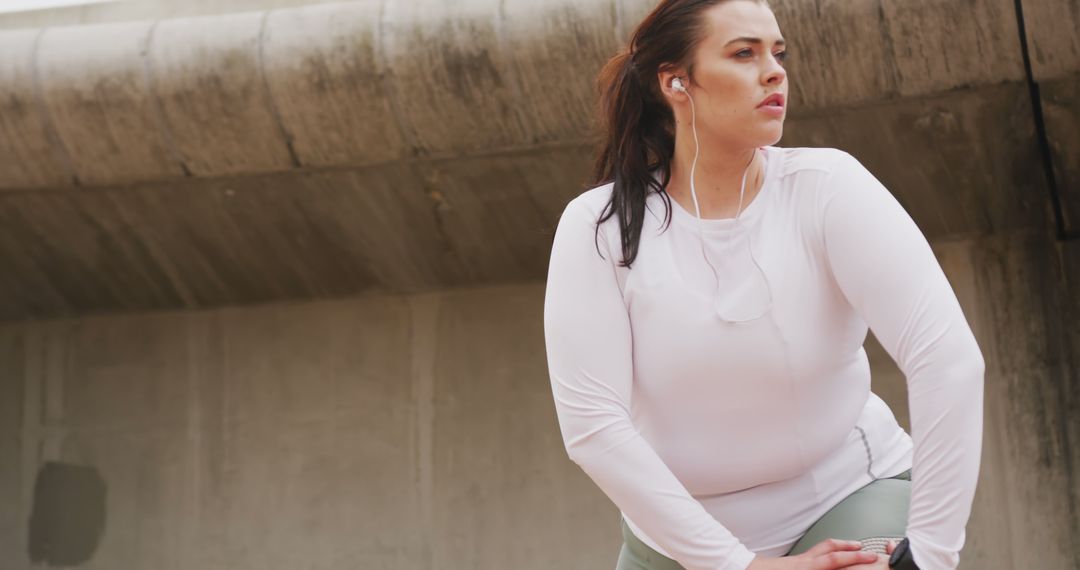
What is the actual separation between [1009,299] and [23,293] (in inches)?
170

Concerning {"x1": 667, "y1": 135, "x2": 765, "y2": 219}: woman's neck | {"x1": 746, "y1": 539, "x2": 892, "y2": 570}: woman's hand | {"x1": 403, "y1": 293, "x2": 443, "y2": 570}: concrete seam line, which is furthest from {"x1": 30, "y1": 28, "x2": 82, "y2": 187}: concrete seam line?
{"x1": 746, "y1": 539, "x2": 892, "y2": 570}: woman's hand

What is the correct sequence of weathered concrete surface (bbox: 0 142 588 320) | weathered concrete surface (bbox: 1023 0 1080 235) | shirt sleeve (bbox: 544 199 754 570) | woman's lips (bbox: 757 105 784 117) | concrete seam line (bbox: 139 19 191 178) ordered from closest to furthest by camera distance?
1. shirt sleeve (bbox: 544 199 754 570)
2. woman's lips (bbox: 757 105 784 117)
3. weathered concrete surface (bbox: 1023 0 1080 235)
4. concrete seam line (bbox: 139 19 191 178)
5. weathered concrete surface (bbox: 0 142 588 320)

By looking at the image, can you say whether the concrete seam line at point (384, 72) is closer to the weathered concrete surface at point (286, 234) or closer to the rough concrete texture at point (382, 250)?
the rough concrete texture at point (382, 250)

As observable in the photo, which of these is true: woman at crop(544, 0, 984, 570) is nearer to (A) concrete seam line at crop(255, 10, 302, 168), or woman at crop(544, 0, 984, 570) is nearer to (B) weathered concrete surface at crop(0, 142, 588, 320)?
(B) weathered concrete surface at crop(0, 142, 588, 320)

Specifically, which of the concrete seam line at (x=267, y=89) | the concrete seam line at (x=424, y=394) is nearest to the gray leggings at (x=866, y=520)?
the concrete seam line at (x=267, y=89)

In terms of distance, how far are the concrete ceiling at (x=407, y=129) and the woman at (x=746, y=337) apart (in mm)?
2603

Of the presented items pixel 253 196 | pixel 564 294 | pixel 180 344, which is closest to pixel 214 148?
pixel 253 196

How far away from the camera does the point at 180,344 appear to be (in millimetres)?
6328

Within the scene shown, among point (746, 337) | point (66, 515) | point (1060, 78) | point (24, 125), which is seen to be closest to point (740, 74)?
point (746, 337)

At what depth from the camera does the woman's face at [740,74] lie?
2168 millimetres

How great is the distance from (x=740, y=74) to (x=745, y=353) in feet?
1.48

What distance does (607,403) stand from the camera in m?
2.11

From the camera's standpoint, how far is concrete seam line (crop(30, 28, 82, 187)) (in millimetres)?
5430

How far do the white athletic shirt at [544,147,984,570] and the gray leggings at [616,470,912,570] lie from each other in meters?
0.02
